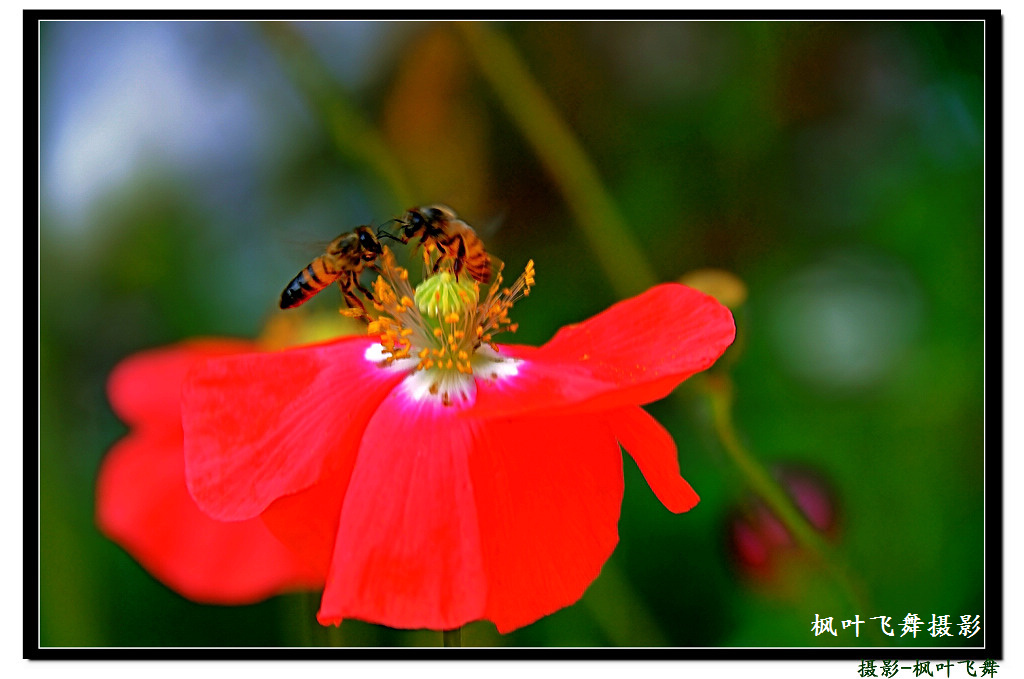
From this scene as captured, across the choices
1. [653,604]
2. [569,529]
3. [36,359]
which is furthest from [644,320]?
[36,359]

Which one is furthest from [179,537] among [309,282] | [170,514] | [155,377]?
[309,282]

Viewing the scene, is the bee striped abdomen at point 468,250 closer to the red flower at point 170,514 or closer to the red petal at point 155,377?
the red flower at point 170,514

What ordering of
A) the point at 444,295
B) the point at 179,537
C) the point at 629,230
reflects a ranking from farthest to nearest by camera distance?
1. the point at 629,230
2. the point at 179,537
3. the point at 444,295

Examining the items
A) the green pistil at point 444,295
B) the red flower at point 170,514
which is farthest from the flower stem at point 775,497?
the red flower at point 170,514

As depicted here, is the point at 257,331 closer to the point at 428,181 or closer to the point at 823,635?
the point at 428,181

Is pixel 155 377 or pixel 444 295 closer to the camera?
pixel 444 295

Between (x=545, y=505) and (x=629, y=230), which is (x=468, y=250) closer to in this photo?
(x=545, y=505)

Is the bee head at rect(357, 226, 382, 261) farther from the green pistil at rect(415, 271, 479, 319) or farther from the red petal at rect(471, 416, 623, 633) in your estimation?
the red petal at rect(471, 416, 623, 633)
